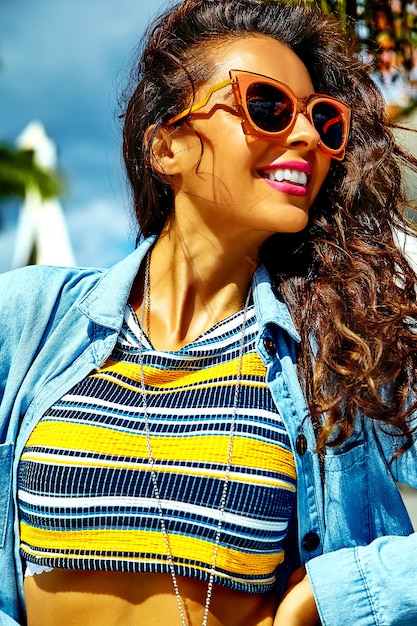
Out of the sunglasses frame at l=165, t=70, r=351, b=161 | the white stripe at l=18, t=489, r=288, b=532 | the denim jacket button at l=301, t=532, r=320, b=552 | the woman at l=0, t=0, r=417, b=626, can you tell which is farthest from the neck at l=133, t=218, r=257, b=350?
the denim jacket button at l=301, t=532, r=320, b=552

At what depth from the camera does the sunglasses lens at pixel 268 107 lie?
2.14m

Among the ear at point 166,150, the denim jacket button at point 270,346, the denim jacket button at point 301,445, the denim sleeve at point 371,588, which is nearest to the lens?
the denim sleeve at point 371,588

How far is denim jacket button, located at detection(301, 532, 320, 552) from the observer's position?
6.95 feet

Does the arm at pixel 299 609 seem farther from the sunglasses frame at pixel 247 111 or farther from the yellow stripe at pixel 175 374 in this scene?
the sunglasses frame at pixel 247 111

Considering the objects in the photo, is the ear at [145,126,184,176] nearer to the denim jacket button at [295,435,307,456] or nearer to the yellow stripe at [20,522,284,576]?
the denim jacket button at [295,435,307,456]

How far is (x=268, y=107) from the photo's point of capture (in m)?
2.15

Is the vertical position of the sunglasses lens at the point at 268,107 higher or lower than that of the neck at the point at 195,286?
higher

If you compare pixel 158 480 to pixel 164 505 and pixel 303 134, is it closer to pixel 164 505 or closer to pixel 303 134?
pixel 164 505

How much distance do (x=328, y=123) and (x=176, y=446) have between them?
3.39 ft

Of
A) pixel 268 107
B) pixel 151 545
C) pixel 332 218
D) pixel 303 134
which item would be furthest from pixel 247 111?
pixel 151 545

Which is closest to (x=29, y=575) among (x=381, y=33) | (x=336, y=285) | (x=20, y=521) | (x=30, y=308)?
(x=20, y=521)

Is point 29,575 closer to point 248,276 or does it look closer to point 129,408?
point 129,408

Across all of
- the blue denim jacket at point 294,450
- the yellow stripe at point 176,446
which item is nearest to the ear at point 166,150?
the blue denim jacket at point 294,450

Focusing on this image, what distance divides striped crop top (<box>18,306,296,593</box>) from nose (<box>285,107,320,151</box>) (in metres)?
0.68
